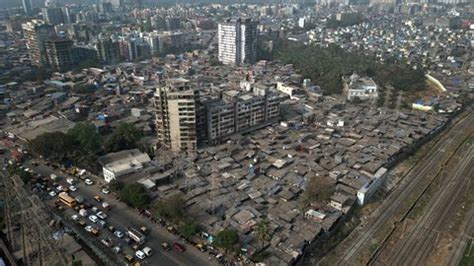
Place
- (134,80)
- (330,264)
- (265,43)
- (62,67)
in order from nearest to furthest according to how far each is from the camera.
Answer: (330,264) → (134,80) → (62,67) → (265,43)

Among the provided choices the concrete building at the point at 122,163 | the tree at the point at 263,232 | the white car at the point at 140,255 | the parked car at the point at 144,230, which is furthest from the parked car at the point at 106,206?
the tree at the point at 263,232

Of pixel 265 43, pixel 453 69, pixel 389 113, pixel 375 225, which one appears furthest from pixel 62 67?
pixel 453 69

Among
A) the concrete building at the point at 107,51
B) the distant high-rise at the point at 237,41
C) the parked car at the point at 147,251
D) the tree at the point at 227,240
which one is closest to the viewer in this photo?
the tree at the point at 227,240

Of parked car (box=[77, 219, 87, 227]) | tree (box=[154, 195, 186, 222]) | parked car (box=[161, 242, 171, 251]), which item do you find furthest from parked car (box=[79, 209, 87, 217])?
parked car (box=[161, 242, 171, 251])

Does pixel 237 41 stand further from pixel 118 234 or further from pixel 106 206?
pixel 118 234

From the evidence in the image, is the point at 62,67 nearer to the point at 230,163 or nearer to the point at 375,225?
the point at 230,163

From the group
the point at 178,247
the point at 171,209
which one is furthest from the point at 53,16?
the point at 178,247

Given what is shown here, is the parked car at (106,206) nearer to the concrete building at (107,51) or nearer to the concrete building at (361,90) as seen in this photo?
the concrete building at (361,90)
